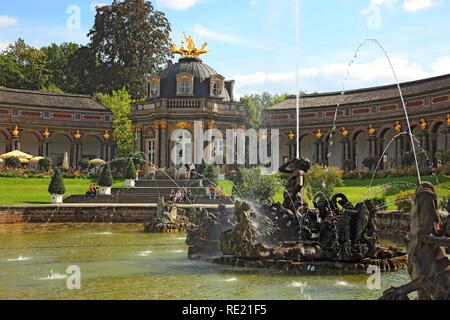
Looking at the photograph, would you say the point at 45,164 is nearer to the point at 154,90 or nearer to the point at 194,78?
the point at 154,90

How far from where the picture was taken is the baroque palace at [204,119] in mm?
55000

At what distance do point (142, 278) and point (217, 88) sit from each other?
152 feet

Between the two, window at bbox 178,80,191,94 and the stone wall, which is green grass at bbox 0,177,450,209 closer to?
the stone wall

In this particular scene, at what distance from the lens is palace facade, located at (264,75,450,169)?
5288 centimetres

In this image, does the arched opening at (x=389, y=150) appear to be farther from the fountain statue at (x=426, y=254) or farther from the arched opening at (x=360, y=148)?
the fountain statue at (x=426, y=254)

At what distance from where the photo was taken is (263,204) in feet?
60.3

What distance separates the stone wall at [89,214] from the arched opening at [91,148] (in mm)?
37269

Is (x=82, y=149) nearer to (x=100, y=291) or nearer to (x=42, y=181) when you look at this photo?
(x=42, y=181)

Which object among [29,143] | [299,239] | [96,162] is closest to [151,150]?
[96,162]

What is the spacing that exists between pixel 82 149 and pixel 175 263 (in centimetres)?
5425

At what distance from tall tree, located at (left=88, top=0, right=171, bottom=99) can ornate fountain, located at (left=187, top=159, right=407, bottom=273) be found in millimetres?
60669

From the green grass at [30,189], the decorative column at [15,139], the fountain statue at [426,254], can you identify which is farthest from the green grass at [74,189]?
the fountain statue at [426,254]

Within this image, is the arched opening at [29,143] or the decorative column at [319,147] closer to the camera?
the decorative column at [319,147]

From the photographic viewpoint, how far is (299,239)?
57.2ft
